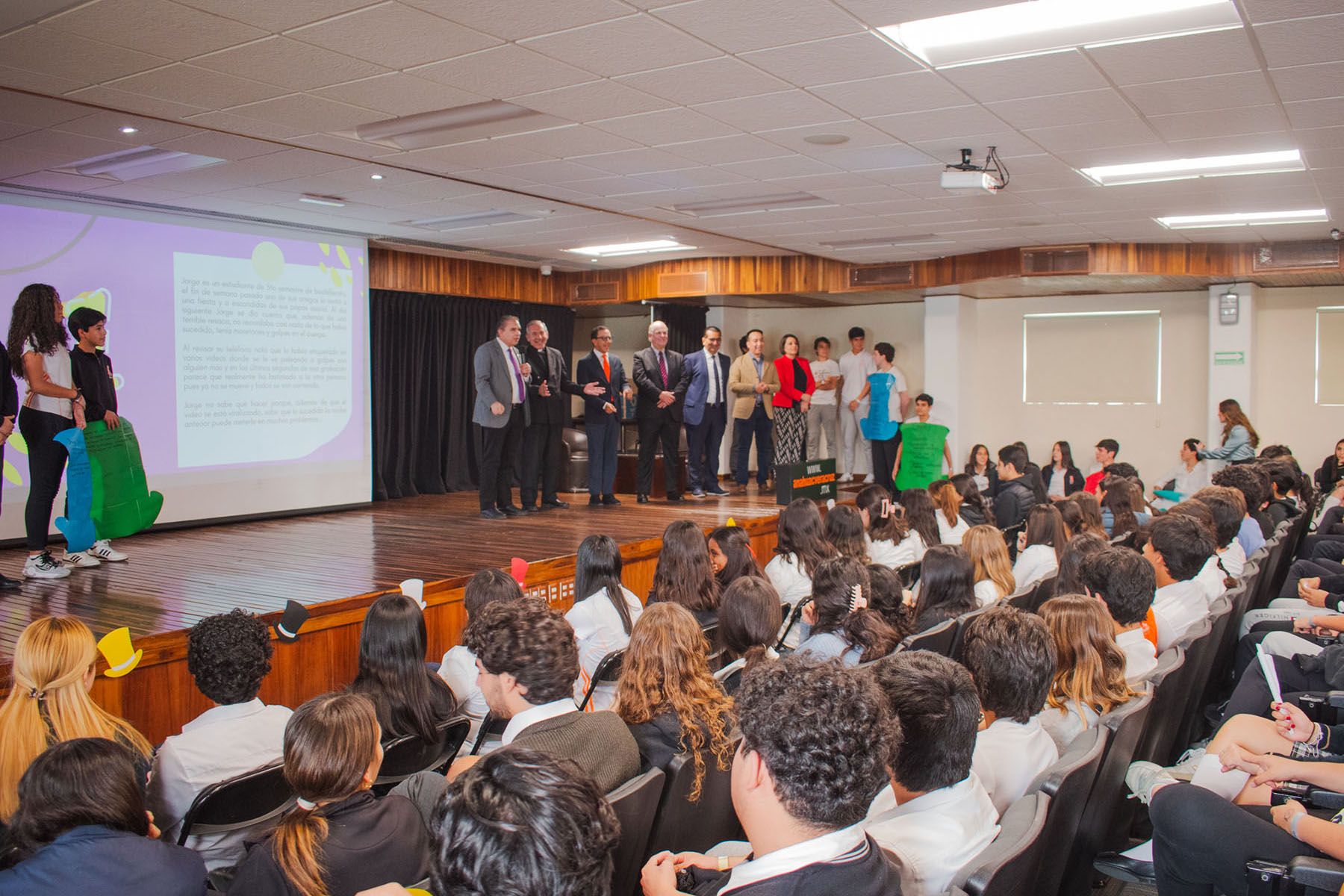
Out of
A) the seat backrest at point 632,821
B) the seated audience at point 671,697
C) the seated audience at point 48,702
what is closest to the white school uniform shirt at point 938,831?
the seat backrest at point 632,821

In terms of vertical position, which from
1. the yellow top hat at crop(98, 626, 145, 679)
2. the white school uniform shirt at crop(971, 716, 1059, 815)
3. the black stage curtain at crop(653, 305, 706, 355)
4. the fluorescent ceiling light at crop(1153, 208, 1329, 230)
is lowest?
the yellow top hat at crop(98, 626, 145, 679)

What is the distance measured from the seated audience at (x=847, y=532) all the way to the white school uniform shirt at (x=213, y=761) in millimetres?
2845

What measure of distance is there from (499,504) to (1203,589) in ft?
16.2

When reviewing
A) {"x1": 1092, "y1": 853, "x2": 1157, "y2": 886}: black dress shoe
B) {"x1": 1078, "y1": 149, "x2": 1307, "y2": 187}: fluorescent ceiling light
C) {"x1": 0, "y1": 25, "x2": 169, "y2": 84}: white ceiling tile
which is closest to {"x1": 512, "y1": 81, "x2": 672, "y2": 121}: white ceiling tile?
{"x1": 0, "y1": 25, "x2": 169, "y2": 84}: white ceiling tile

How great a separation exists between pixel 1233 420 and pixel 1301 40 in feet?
19.9

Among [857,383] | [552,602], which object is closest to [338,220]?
[552,602]

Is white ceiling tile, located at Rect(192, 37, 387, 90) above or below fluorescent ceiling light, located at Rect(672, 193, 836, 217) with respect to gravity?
below

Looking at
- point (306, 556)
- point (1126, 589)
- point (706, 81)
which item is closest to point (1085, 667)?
point (1126, 589)

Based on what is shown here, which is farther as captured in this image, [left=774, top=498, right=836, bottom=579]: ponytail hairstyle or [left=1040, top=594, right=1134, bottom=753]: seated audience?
[left=774, top=498, right=836, bottom=579]: ponytail hairstyle

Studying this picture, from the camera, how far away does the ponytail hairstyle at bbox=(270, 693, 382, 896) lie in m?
1.66

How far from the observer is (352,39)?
3609 mm

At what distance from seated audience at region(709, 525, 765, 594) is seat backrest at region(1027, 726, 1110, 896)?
2.29 metres

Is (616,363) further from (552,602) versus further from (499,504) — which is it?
(552,602)

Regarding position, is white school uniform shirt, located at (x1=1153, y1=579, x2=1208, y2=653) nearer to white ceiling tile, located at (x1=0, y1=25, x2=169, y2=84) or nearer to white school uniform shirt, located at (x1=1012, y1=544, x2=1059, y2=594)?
white school uniform shirt, located at (x1=1012, y1=544, x2=1059, y2=594)
